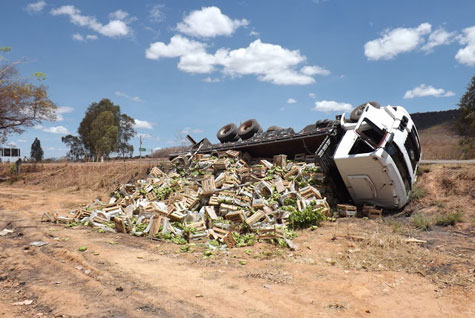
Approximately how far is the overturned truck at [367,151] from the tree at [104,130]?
27.4 metres

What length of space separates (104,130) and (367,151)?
31338 mm

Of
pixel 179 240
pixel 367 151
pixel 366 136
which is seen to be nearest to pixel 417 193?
pixel 367 151

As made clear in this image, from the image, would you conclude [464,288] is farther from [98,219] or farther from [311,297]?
[98,219]

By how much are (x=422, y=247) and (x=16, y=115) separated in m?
28.0

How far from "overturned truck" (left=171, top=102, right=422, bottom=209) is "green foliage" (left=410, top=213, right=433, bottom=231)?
0.67 meters

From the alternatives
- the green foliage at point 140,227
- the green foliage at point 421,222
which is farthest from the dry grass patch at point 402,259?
the green foliage at point 140,227

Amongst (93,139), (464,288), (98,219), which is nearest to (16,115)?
(93,139)

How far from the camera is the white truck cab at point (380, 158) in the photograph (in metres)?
8.38

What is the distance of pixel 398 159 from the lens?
28.7 ft

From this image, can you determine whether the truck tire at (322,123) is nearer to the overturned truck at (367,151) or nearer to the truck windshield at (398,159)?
the overturned truck at (367,151)

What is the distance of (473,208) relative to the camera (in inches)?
344

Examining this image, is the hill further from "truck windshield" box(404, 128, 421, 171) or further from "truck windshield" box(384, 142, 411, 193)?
"truck windshield" box(384, 142, 411, 193)

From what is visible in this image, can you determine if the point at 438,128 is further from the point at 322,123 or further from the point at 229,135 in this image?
the point at 322,123

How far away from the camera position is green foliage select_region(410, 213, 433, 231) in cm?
790
